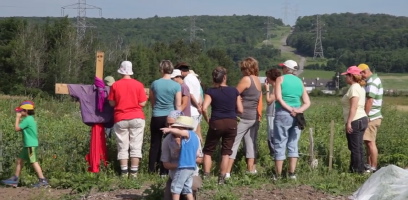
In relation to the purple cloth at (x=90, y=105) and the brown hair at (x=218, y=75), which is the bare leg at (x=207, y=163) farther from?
the purple cloth at (x=90, y=105)

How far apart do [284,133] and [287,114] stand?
A: 0.84 ft

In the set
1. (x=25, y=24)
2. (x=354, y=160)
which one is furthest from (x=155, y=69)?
(x=354, y=160)

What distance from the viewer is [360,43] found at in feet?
392

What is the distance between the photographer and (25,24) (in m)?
57.3

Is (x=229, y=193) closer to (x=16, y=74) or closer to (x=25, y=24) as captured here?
(x=16, y=74)

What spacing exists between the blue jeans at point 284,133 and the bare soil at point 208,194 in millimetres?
597

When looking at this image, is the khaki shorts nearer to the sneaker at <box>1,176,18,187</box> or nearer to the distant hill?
the sneaker at <box>1,176,18,187</box>

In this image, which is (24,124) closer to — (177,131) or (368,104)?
(177,131)

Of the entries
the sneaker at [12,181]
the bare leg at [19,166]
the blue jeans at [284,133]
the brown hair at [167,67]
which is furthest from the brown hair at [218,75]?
the sneaker at [12,181]

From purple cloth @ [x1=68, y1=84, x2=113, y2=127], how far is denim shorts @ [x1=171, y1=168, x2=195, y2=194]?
264 centimetres

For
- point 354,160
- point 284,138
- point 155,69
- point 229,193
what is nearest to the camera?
point 229,193

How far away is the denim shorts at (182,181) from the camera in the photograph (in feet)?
22.9

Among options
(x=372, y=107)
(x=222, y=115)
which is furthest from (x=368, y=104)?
(x=222, y=115)

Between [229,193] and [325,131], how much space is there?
20.1 ft
